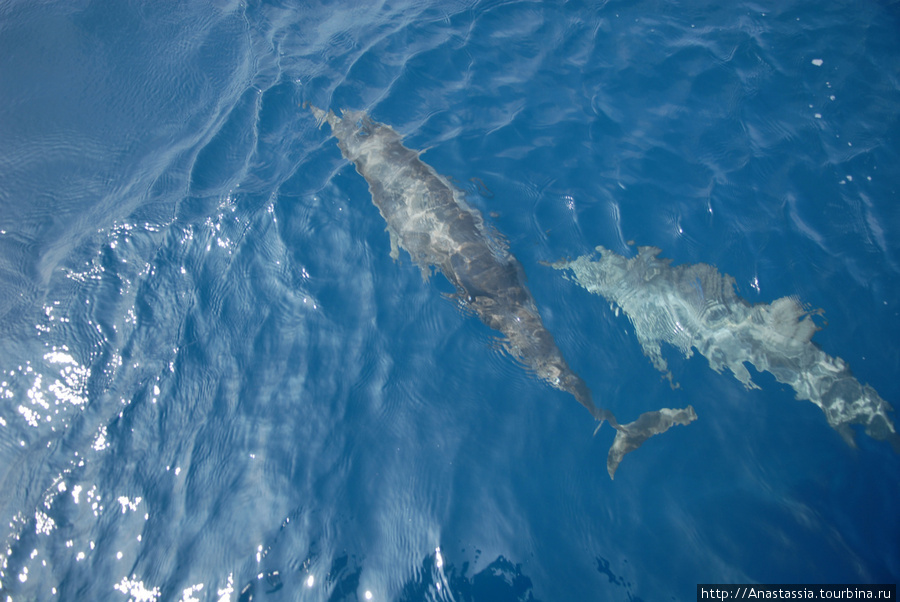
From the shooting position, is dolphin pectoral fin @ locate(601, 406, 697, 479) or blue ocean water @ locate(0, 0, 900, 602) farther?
dolphin pectoral fin @ locate(601, 406, 697, 479)

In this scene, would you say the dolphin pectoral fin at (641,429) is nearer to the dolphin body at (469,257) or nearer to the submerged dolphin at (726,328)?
the dolphin body at (469,257)

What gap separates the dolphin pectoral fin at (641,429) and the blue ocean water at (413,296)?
0.41 ft

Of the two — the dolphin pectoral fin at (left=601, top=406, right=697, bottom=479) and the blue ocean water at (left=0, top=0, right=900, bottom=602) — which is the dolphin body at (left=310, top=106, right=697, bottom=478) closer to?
the dolphin pectoral fin at (left=601, top=406, right=697, bottom=479)

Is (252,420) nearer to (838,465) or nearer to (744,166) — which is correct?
(838,465)

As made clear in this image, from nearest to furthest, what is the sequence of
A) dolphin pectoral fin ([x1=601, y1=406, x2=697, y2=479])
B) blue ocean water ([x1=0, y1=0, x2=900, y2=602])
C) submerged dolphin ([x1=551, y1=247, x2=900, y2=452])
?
blue ocean water ([x1=0, y1=0, x2=900, y2=602])
dolphin pectoral fin ([x1=601, y1=406, x2=697, y2=479])
submerged dolphin ([x1=551, y1=247, x2=900, y2=452])

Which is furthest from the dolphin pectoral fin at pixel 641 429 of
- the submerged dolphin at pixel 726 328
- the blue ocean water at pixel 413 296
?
the submerged dolphin at pixel 726 328

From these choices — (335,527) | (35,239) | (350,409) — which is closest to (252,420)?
(350,409)

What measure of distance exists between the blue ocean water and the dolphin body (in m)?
0.23

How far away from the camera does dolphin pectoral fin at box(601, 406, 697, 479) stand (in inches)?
213

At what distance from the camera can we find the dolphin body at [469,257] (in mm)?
5652

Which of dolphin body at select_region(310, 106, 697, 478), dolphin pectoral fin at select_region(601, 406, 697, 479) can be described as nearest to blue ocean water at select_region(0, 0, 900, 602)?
dolphin pectoral fin at select_region(601, 406, 697, 479)

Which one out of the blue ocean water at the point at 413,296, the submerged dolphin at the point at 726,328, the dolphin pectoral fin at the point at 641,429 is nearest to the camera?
the blue ocean water at the point at 413,296

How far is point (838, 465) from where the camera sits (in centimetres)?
520

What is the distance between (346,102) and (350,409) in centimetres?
633
